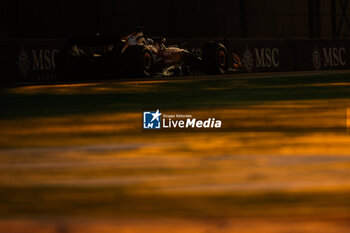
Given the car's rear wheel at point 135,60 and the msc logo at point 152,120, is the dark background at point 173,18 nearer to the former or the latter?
the car's rear wheel at point 135,60

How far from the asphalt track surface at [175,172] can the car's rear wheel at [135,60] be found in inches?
371

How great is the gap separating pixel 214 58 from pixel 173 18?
48.0 feet

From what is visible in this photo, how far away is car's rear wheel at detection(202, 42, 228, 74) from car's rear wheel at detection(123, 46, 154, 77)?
9.25 feet

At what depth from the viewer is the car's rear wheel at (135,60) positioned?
2286 cm

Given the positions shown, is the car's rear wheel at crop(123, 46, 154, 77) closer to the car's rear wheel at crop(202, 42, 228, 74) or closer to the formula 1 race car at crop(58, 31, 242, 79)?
the formula 1 race car at crop(58, 31, 242, 79)

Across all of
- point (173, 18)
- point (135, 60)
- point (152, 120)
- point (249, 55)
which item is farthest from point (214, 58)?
point (173, 18)

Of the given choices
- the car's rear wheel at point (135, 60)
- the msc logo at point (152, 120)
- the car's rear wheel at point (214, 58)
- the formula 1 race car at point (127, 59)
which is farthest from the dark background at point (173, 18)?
the msc logo at point (152, 120)

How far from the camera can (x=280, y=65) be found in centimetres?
3138

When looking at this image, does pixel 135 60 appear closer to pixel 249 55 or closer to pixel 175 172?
pixel 249 55

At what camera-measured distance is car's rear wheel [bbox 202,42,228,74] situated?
25250 mm

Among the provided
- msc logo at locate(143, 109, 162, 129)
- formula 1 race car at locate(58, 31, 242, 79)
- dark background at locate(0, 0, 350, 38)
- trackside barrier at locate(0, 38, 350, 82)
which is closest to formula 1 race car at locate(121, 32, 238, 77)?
formula 1 race car at locate(58, 31, 242, 79)

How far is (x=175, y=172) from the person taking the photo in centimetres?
663

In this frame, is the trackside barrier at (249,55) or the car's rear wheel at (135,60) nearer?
the car's rear wheel at (135,60)

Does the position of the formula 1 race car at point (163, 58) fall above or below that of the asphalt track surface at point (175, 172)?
below
